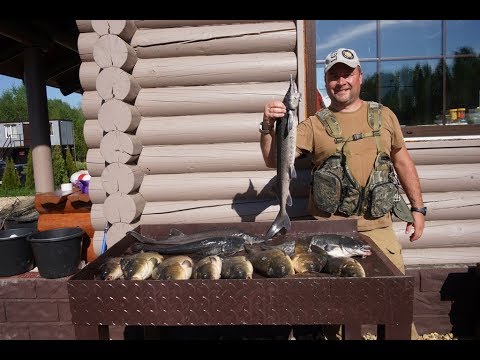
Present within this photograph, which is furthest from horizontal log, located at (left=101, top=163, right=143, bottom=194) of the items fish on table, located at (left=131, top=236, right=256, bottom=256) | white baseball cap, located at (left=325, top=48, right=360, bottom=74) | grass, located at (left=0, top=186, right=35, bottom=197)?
grass, located at (left=0, top=186, right=35, bottom=197)

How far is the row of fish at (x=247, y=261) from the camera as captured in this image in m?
2.18

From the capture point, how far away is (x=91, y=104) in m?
4.43

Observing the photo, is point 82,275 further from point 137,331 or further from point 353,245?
point 137,331

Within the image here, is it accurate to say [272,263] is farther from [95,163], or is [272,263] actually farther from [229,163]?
[95,163]

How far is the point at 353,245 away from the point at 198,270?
1.08m

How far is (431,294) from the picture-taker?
165 inches

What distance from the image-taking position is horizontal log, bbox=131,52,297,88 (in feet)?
14.0

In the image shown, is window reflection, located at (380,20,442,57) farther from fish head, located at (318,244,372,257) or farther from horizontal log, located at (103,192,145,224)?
horizontal log, located at (103,192,145,224)

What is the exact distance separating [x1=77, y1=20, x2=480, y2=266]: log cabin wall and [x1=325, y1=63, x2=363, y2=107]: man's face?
46.0 inches

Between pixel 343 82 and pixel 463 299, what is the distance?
2890 mm

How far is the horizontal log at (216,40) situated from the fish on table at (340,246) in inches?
98.2

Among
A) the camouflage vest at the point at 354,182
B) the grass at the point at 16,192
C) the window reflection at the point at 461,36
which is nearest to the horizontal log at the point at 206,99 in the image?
the camouflage vest at the point at 354,182

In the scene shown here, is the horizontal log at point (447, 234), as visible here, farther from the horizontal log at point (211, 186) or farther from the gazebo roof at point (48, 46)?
the gazebo roof at point (48, 46)

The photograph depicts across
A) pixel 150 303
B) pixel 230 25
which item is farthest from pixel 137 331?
pixel 230 25
